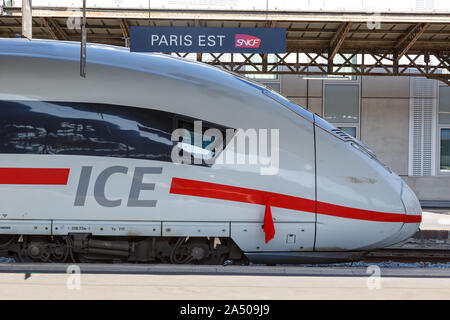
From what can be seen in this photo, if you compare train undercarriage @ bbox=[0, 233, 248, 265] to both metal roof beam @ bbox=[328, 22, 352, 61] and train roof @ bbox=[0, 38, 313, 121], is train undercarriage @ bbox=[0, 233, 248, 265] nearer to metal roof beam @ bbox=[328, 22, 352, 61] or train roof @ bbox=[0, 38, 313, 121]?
train roof @ bbox=[0, 38, 313, 121]

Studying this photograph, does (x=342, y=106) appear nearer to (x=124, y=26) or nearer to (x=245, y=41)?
(x=124, y=26)

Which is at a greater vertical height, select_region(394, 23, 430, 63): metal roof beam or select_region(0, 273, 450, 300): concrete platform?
select_region(394, 23, 430, 63): metal roof beam

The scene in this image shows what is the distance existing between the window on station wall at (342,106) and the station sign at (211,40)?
9229 mm

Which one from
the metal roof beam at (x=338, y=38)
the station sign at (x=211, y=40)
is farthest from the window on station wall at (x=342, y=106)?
the station sign at (x=211, y=40)

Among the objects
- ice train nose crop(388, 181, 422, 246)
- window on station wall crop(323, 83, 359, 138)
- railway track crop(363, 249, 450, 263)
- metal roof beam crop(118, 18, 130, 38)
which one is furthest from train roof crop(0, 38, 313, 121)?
window on station wall crop(323, 83, 359, 138)

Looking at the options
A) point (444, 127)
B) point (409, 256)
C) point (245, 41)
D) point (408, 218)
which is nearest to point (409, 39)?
point (444, 127)

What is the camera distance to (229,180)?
5184 millimetres

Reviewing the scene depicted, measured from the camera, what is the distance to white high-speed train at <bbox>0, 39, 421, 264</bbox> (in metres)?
5.19

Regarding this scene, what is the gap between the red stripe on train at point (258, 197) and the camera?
518 centimetres

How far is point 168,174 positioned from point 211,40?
11.2 feet

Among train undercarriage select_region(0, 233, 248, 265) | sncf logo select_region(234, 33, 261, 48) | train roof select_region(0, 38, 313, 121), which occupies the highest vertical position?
sncf logo select_region(234, 33, 261, 48)
